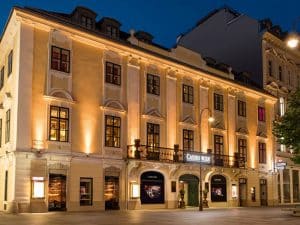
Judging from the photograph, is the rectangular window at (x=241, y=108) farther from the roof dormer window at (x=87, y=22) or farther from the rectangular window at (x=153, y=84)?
the roof dormer window at (x=87, y=22)

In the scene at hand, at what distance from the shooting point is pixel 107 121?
32656 mm

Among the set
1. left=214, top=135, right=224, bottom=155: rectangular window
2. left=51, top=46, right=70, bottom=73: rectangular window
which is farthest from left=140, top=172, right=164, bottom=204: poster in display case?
left=51, top=46, right=70, bottom=73: rectangular window

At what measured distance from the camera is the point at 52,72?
30.0 m

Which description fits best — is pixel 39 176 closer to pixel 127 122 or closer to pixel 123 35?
pixel 127 122

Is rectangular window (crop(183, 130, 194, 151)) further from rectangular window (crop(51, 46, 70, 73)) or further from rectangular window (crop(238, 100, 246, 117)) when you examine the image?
rectangular window (crop(51, 46, 70, 73))

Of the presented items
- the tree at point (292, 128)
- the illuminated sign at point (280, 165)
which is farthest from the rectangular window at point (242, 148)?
the tree at point (292, 128)

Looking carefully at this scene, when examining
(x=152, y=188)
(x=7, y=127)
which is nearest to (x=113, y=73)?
(x=7, y=127)

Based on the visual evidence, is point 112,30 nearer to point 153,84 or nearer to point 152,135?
point 153,84

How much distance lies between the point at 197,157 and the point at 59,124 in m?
12.0

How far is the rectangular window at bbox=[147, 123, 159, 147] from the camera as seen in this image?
116ft

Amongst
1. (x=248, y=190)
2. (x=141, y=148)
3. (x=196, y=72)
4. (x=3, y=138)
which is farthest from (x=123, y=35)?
(x=248, y=190)

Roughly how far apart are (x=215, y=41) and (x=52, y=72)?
27.5 m

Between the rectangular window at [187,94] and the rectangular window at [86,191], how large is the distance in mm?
11445

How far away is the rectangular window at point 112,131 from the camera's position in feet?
107
